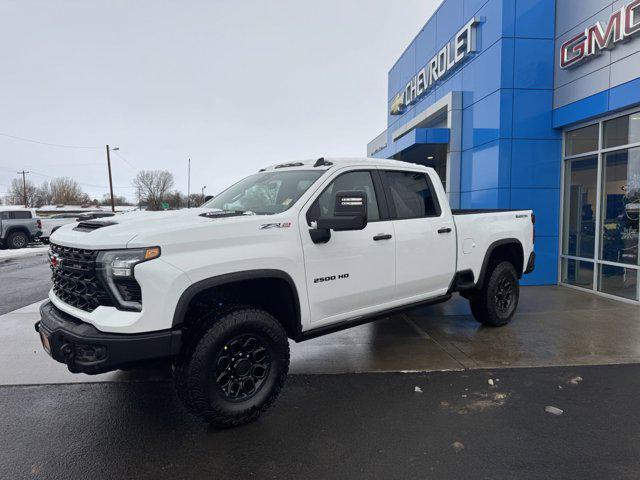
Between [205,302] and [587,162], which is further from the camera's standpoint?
[587,162]

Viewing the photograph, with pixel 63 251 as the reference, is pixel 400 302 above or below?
below

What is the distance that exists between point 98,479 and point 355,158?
3365mm

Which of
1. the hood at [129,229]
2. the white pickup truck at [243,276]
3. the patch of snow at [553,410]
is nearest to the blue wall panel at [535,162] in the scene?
the white pickup truck at [243,276]

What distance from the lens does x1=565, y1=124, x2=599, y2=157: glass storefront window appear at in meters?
8.63

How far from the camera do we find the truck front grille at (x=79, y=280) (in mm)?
3125

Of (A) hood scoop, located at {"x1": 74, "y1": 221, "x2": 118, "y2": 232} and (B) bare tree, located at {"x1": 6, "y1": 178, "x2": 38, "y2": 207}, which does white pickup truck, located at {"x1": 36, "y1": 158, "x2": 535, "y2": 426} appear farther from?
(B) bare tree, located at {"x1": 6, "y1": 178, "x2": 38, "y2": 207}

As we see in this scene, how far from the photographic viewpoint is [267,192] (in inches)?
173

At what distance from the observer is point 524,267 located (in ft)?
21.0

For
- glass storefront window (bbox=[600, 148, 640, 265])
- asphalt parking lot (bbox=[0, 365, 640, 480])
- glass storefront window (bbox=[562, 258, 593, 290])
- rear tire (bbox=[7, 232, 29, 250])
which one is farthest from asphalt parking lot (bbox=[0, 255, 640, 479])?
rear tire (bbox=[7, 232, 29, 250])

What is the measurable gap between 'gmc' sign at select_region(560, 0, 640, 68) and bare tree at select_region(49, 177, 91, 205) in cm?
11471

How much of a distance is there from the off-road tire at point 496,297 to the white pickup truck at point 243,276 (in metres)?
1.27

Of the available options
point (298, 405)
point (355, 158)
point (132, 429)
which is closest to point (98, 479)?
point (132, 429)

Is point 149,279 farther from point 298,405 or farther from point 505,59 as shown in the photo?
point 505,59

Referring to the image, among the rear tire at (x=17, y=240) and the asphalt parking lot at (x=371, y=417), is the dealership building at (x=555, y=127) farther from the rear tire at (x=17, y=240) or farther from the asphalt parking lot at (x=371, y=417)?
the rear tire at (x=17, y=240)
